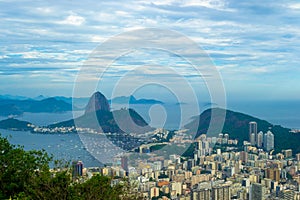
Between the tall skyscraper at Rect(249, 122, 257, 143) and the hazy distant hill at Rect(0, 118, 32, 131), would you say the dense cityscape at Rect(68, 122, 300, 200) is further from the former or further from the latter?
the hazy distant hill at Rect(0, 118, 32, 131)

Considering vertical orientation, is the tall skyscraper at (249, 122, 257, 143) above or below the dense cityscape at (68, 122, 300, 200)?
above

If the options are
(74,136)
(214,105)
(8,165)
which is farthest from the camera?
(74,136)

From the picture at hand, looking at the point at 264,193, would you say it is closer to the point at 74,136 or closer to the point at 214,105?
the point at 214,105

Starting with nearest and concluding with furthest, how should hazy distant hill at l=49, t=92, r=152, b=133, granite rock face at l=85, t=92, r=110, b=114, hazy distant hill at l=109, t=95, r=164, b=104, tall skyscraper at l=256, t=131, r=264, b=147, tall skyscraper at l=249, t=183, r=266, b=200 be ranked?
hazy distant hill at l=109, t=95, r=164, b=104 < hazy distant hill at l=49, t=92, r=152, b=133 < granite rock face at l=85, t=92, r=110, b=114 < tall skyscraper at l=249, t=183, r=266, b=200 < tall skyscraper at l=256, t=131, r=264, b=147

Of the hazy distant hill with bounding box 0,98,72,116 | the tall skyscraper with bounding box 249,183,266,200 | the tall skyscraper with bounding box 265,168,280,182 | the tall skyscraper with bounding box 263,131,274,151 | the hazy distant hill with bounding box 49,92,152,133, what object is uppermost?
the hazy distant hill with bounding box 0,98,72,116

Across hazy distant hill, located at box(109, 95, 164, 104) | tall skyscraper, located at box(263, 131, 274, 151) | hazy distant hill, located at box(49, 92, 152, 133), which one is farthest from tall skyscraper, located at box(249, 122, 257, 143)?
hazy distant hill, located at box(109, 95, 164, 104)

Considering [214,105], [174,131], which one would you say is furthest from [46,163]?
[174,131]

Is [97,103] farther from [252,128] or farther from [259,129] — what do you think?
[259,129]

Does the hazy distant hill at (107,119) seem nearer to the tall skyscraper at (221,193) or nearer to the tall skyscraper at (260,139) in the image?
the tall skyscraper at (221,193)

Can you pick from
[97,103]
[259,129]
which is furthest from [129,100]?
[259,129]
